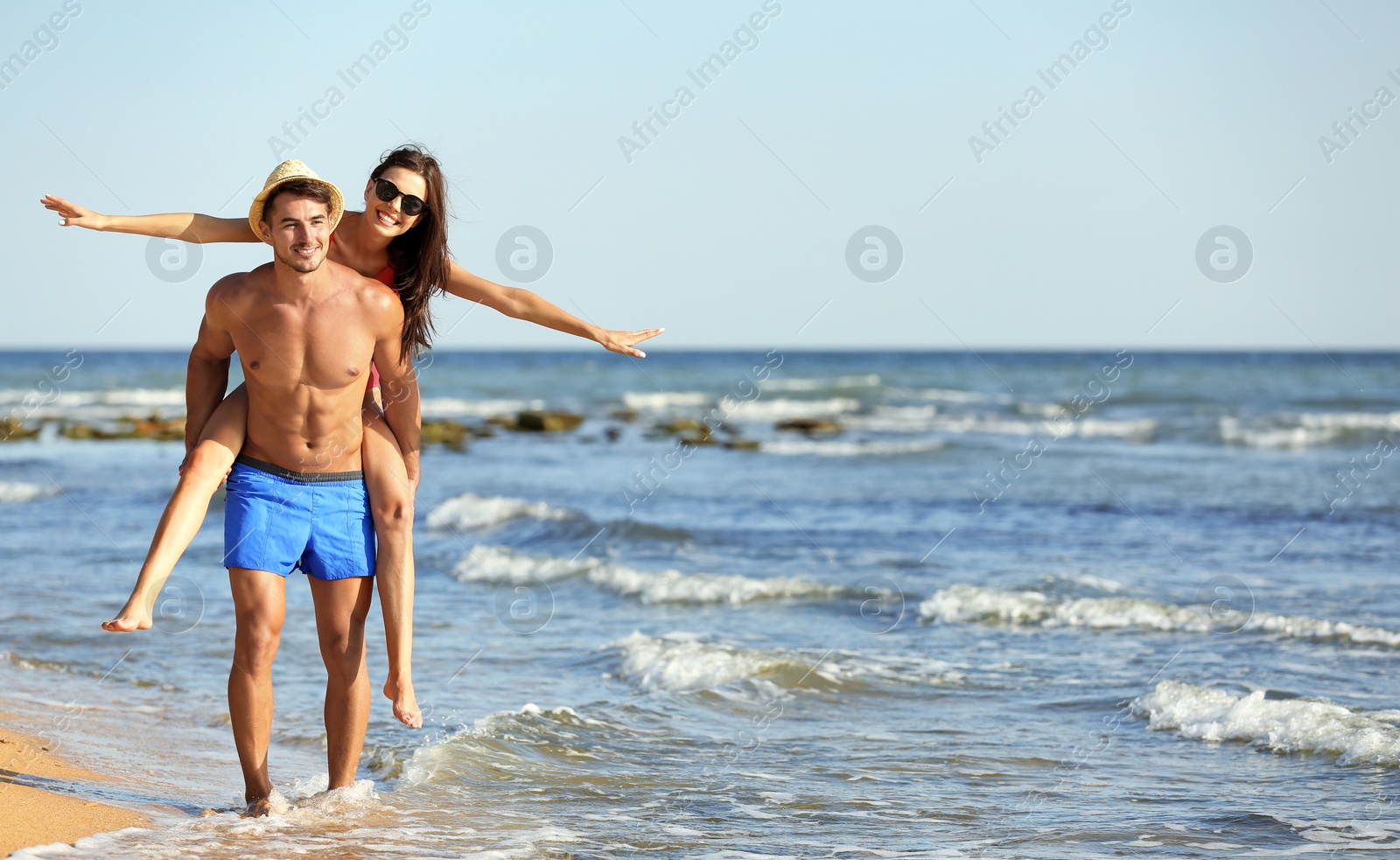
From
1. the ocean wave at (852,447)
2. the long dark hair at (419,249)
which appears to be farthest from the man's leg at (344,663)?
the ocean wave at (852,447)

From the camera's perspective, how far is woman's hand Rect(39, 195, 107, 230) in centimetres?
378

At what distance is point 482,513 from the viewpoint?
13820 millimetres

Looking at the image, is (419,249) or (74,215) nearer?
(74,215)

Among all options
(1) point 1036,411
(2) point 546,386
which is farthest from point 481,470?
(2) point 546,386

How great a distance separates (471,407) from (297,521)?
115 ft

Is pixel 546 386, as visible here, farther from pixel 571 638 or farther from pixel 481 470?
pixel 571 638

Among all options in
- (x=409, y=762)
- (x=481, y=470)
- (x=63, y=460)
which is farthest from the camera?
(x=63, y=460)

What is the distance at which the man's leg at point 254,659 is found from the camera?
13.3 feet

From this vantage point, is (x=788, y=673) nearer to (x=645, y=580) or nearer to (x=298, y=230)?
(x=645, y=580)

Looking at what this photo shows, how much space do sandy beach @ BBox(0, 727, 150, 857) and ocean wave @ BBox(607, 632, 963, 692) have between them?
289 cm

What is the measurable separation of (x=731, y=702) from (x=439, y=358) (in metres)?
72.9

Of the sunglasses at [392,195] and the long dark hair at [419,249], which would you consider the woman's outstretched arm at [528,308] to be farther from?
the sunglasses at [392,195]

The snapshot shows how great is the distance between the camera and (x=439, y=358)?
77.1 m

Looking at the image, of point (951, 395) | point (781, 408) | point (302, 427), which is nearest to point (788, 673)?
point (302, 427)
